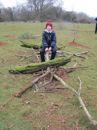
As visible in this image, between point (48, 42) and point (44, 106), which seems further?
point (48, 42)

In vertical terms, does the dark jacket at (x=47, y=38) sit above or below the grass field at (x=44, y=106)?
above

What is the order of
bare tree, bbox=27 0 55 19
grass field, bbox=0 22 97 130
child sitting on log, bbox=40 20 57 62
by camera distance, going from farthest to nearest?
bare tree, bbox=27 0 55 19 < child sitting on log, bbox=40 20 57 62 < grass field, bbox=0 22 97 130

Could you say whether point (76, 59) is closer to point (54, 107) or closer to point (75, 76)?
point (75, 76)

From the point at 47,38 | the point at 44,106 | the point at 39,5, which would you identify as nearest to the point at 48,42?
the point at 47,38

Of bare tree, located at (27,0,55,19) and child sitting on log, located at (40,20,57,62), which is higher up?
child sitting on log, located at (40,20,57,62)

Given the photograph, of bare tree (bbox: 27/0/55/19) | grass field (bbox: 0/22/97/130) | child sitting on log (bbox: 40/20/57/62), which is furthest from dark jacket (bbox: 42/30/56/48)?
bare tree (bbox: 27/0/55/19)

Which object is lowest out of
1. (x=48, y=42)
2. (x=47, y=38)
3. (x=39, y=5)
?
(x=39, y=5)

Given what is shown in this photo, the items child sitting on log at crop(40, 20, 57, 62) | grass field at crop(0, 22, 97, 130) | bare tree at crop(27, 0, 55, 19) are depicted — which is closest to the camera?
grass field at crop(0, 22, 97, 130)

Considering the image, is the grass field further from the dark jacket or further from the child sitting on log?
the dark jacket

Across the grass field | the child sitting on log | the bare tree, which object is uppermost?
the child sitting on log

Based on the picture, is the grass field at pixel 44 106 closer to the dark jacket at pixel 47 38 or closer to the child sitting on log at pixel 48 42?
the child sitting on log at pixel 48 42

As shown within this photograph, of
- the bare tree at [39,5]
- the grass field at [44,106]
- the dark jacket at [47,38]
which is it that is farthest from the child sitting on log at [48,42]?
the bare tree at [39,5]

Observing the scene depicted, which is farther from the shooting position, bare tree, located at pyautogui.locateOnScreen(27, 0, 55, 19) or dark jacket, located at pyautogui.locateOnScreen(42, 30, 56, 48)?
bare tree, located at pyautogui.locateOnScreen(27, 0, 55, 19)

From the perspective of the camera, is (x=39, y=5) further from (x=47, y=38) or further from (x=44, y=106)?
(x=44, y=106)
